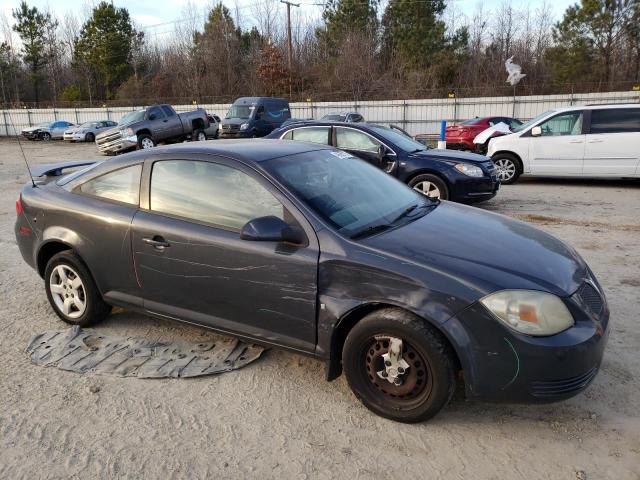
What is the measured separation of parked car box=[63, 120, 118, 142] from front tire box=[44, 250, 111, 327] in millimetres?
28703

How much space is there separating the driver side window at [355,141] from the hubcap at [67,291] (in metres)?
5.56

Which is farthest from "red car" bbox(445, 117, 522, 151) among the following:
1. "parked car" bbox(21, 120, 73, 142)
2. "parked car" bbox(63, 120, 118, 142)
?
"parked car" bbox(21, 120, 73, 142)

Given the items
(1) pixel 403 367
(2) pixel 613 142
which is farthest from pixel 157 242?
(2) pixel 613 142

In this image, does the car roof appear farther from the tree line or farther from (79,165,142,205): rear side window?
the tree line

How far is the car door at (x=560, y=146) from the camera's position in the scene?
10359 mm

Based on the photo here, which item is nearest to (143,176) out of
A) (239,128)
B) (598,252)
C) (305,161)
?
(305,161)

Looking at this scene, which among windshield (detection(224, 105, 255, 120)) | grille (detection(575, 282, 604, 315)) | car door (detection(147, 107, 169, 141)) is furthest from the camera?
windshield (detection(224, 105, 255, 120))

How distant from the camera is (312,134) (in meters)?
9.21

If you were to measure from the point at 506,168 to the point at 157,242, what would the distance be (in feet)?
30.9

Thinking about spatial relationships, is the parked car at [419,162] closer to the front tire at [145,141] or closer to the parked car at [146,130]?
the parked car at [146,130]

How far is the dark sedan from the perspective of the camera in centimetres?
268

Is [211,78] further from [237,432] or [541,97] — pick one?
[237,432]

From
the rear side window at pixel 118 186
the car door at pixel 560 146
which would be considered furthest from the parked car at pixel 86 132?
the rear side window at pixel 118 186

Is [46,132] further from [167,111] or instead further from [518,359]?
[518,359]
